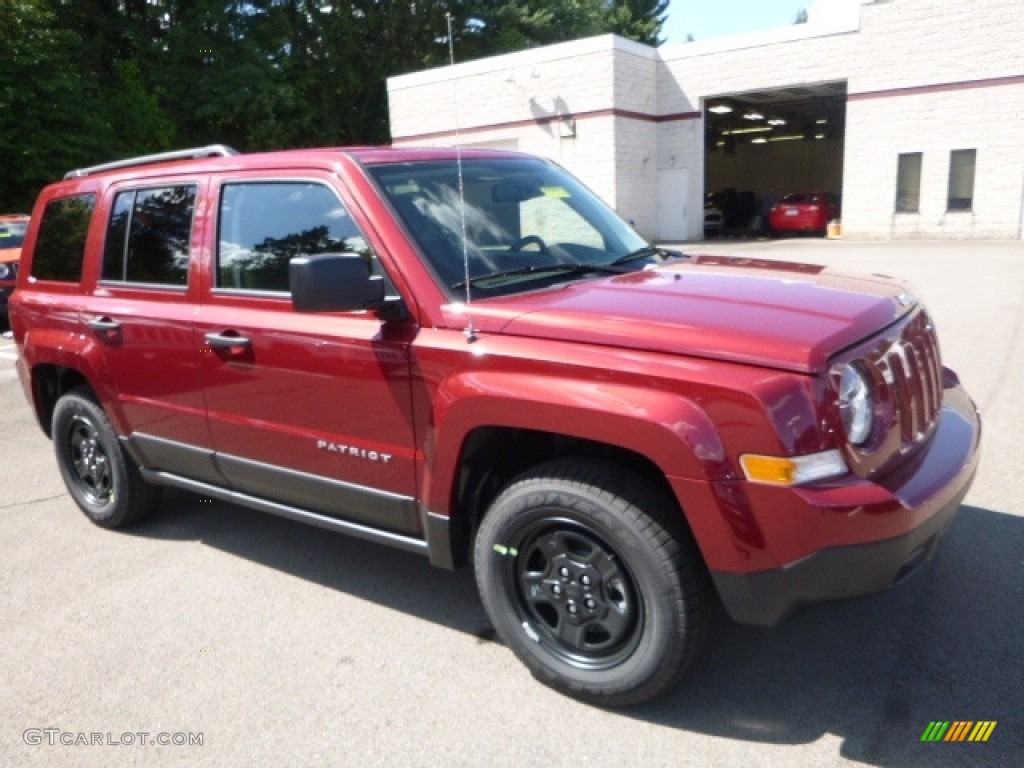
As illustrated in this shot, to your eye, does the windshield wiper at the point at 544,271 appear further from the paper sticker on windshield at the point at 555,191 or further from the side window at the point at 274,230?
the paper sticker on windshield at the point at 555,191

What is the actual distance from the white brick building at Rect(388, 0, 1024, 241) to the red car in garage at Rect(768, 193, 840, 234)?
2784 millimetres

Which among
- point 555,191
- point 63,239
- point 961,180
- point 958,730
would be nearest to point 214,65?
point 961,180

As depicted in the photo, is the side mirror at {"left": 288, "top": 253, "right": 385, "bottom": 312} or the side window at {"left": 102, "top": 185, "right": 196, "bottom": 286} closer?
the side mirror at {"left": 288, "top": 253, "right": 385, "bottom": 312}

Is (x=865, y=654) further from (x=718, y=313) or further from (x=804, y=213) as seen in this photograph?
(x=804, y=213)

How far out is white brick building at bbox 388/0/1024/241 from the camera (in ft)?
76.0

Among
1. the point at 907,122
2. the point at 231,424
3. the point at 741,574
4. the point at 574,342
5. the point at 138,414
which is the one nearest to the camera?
Answer: the point at 741,574

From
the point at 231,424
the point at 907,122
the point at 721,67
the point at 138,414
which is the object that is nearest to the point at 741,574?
the point at 231,424

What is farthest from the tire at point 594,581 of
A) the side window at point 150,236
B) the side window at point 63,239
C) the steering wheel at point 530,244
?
the side window at point 63,239

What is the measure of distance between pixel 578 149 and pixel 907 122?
9.36 m

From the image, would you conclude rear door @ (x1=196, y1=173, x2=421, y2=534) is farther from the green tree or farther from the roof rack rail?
the green tree

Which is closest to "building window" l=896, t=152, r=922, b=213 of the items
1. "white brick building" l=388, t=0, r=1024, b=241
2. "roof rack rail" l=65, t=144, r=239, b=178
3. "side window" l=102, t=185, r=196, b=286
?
"white brick building" l=388, t=0, r=1024, b=241

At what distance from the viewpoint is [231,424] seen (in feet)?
12.7

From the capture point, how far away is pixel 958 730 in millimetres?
2766

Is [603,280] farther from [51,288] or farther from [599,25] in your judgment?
[599,25]
